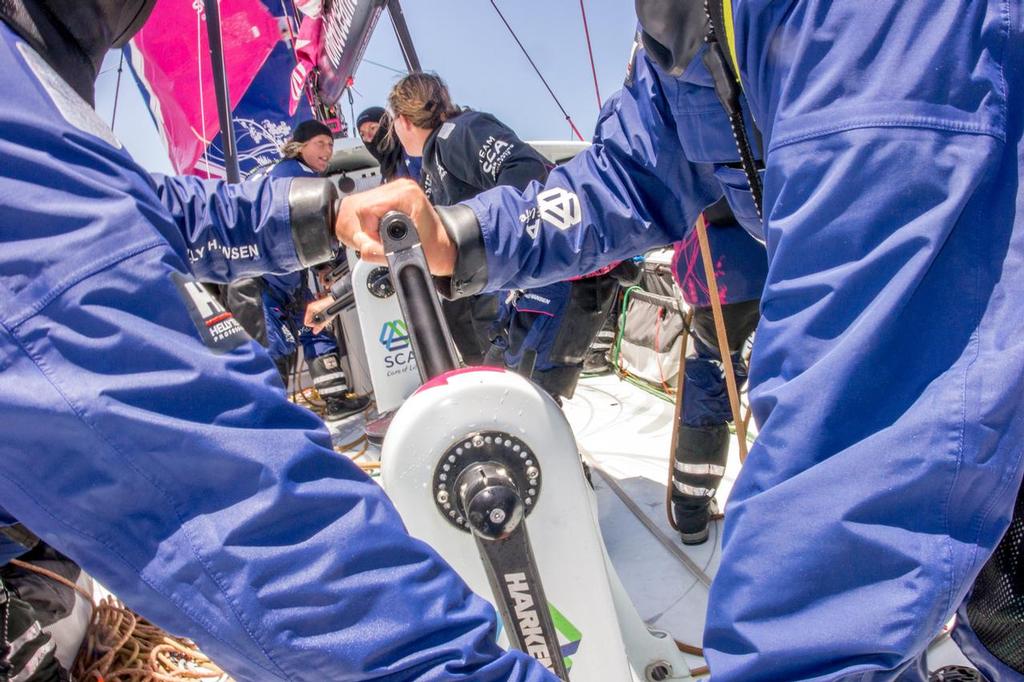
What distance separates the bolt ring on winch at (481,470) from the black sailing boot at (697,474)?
0.95m

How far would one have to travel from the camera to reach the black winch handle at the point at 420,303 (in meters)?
0.97

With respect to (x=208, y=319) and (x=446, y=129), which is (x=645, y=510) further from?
(x=208, y=319)

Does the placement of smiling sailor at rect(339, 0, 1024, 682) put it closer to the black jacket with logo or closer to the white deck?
the white deck

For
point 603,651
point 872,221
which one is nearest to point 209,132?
point 603,651

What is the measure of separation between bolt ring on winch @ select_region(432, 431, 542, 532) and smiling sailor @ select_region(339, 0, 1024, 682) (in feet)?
1.49

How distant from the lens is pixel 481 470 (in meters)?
0.89

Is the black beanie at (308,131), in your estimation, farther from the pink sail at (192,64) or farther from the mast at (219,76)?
the pink sail at (192,64)

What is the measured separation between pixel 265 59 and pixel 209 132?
2.50ft

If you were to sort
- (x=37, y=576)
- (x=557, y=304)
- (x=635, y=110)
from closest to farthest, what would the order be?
1. (x=635, y=110)
2. (x=37, y=576)
3. (x=557, y=304)

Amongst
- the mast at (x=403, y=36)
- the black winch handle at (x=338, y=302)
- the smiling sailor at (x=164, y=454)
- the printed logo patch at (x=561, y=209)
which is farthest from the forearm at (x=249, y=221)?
the mast at (x=403, y=36)

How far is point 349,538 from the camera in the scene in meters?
0.50

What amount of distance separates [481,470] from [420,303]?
257 mm

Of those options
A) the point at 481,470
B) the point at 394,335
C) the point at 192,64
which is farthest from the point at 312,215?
the point at 192,64

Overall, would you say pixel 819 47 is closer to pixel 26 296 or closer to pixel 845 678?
pixel 845 678
